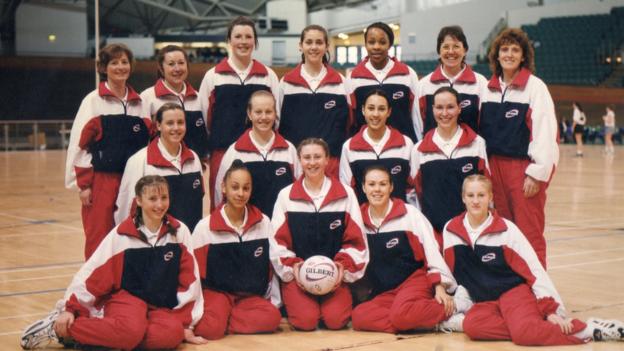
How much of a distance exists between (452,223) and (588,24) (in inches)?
1247

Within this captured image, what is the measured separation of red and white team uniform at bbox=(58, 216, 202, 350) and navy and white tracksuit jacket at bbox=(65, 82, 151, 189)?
1.10 m

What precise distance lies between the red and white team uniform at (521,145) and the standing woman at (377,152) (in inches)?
27.1

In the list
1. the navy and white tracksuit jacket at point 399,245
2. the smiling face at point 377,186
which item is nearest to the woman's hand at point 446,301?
the navy and white tracksuit jacket at point 399,245

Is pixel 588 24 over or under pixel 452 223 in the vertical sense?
over

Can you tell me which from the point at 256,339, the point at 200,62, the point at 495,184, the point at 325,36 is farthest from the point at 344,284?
the point at 200,62

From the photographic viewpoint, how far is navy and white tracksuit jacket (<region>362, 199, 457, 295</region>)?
6.63m

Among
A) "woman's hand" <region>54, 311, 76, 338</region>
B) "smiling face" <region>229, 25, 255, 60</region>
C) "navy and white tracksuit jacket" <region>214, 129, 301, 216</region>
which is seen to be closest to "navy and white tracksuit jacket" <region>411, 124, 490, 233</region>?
"navy and white tracksuit jacket" <region>214, 129, 301, 216</region>

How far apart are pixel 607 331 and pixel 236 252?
2.65 metres

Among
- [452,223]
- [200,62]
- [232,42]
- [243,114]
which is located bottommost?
[452,223]

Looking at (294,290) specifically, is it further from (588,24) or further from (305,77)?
(588,24)

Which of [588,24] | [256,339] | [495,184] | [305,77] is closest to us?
[256,339]

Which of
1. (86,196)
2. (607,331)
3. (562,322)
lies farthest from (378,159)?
(86,196)

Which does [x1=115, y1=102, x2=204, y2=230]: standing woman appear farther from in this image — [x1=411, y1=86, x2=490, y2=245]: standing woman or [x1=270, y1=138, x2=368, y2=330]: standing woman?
[x1=411, y1=86, x2=490, y2=245]: standing woman

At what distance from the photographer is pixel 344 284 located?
6684 millimetres
